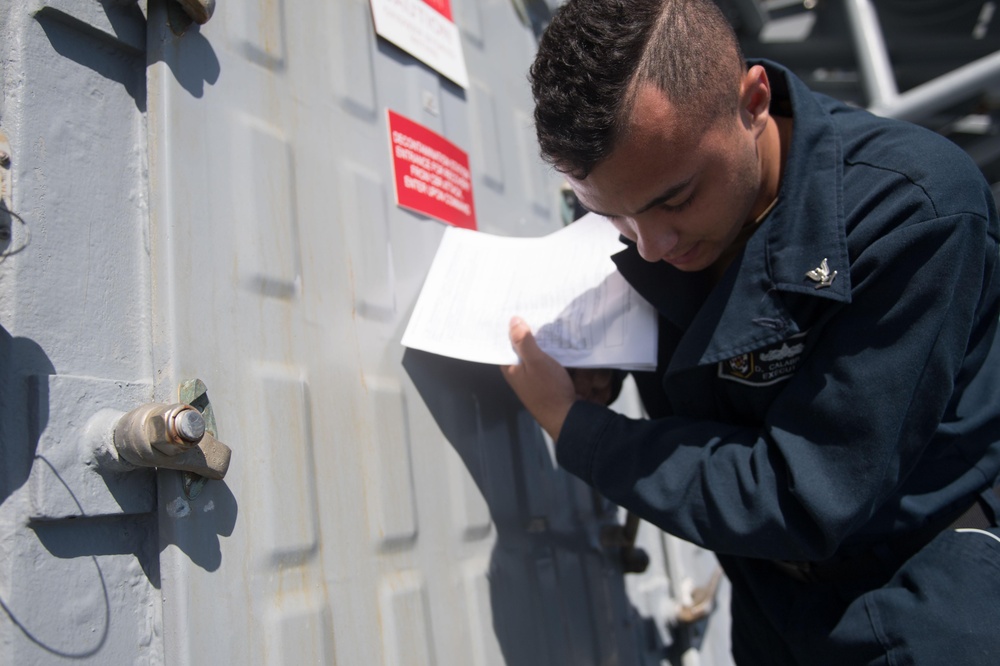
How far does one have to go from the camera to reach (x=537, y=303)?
4.63ft

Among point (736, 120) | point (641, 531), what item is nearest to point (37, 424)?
point (736, 120)

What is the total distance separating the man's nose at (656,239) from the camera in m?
1.13

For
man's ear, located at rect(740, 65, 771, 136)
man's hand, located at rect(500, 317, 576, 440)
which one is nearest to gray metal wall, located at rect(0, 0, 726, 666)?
man's hand, located at rect(500, 317, 576, 440)

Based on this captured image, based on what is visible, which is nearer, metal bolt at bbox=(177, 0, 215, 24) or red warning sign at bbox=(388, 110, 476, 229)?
metal bolt at bbox=(177, 0, 215, 24)

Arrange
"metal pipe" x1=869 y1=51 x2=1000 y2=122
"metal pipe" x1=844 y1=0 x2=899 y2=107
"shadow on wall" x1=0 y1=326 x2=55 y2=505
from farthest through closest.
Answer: "metal pipe" x1=844 y1=0 x2=899 y2=107, "metal pipe" x1=869 y1=51 x2=1000 y2=122, "shadow on wall" x1=0 y1=326 x2=55 y2=505

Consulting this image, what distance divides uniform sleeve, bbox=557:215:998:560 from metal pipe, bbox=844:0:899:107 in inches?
85.9

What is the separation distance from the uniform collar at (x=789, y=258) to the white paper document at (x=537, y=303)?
5.1 inches

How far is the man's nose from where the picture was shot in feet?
3.70

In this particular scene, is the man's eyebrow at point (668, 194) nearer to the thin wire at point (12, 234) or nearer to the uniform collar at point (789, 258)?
the uniform collar at point (789, 258)

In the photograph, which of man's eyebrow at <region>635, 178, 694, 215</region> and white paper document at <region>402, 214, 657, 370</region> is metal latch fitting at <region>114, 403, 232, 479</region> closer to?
white paper document at <region>402, 214, 657, 370</region>

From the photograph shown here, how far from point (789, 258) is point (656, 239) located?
191 millimetres

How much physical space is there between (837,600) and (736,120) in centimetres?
74

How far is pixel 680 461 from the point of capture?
3.95 ft

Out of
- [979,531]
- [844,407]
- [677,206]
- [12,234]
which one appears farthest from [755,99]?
[12,234]
